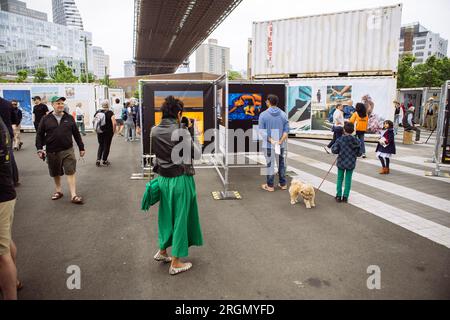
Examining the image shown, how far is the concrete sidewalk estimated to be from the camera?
352cm

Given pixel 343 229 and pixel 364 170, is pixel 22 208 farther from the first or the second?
pixel 364 170

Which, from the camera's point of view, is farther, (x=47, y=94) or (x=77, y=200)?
(x=47, y=94)

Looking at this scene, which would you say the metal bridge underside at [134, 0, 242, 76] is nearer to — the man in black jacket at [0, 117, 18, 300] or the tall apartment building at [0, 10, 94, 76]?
the man in black jacket at [0, 117, 18, 300]

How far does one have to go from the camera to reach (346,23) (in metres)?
14.8

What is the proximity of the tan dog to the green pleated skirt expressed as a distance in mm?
2936

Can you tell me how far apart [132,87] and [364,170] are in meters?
91.8

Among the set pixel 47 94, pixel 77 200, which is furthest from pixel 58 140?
pixel 47 94

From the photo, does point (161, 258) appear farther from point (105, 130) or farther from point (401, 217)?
point (105, 130)

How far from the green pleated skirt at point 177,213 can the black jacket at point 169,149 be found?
3.9 inches

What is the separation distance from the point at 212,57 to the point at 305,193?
620ft

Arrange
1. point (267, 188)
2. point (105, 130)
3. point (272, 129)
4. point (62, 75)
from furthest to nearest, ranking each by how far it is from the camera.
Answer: point (62, 75)
point (105, 130)
point (267, 188)
point (272, 129)

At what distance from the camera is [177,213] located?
381 centimetres

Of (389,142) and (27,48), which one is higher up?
(27,48)

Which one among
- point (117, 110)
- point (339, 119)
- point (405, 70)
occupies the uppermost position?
point (405, 70)
